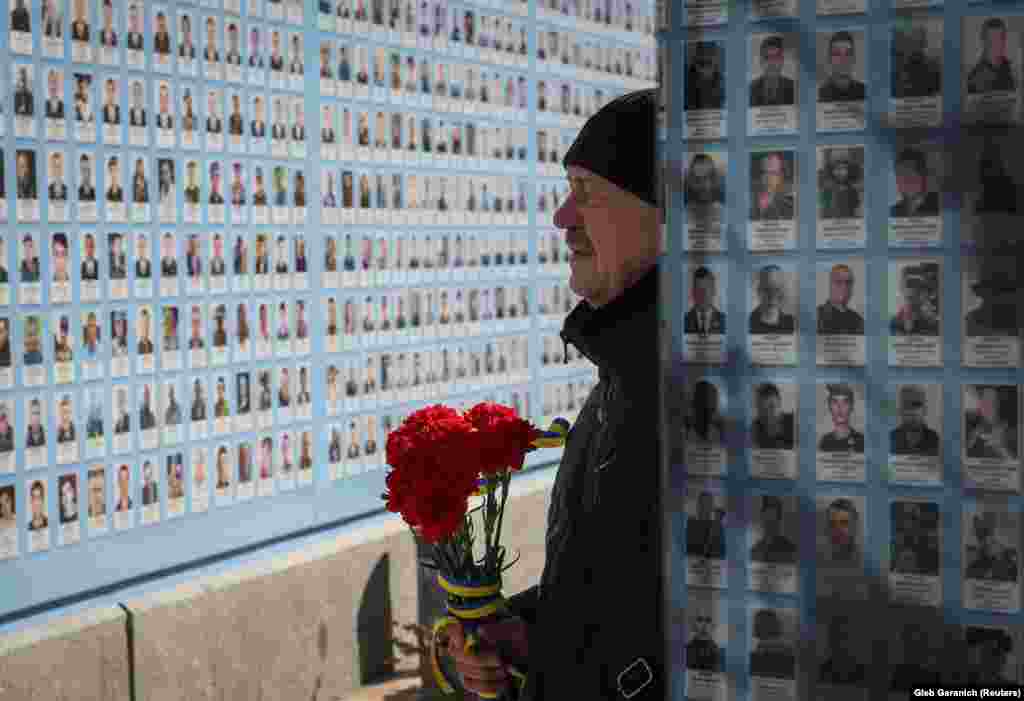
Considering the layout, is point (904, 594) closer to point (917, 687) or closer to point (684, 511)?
point (917, 687)

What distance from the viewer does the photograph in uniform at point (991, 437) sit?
75cm

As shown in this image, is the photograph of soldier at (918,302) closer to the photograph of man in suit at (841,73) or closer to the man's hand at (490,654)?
the photograph of man in suit at (841,73)

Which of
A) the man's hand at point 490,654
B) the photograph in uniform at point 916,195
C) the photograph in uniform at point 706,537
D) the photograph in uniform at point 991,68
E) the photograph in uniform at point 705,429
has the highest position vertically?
the photograph in uniform at point 991,68

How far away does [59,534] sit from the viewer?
2.88 m

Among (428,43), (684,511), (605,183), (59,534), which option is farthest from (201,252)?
(684,511)

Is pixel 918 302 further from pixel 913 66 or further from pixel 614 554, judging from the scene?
pixel 614 554

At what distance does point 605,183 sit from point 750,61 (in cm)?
104

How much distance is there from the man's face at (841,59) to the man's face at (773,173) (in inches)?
2.7

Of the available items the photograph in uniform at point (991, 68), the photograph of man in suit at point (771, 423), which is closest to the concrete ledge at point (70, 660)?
the photograph of man in suit at point (771, 423)

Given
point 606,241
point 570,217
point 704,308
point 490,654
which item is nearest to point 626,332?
point 606,241

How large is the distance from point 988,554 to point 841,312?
188 millimetres

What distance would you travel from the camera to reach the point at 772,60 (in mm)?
802

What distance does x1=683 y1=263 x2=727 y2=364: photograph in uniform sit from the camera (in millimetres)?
831

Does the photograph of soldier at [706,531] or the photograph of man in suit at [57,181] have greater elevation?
the photograph of man in suit at [57,181]
